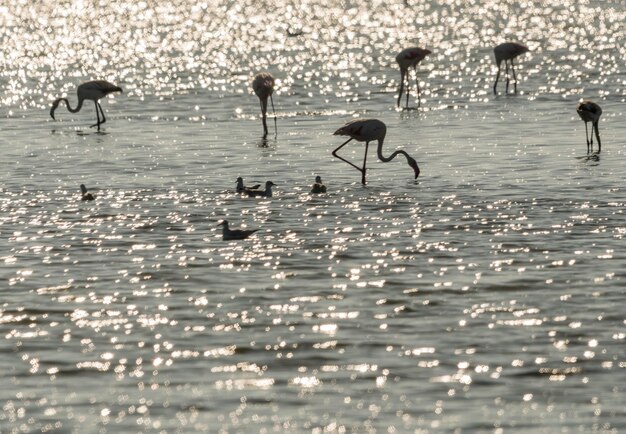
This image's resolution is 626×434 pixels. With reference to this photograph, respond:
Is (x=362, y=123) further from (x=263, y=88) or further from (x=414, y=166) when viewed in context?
(x=263, y=88)

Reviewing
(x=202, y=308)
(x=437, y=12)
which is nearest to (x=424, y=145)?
(x=202, y=308)

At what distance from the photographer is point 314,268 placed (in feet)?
54.2

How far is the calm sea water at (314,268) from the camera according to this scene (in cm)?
1160

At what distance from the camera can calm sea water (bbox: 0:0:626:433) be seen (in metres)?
11.6

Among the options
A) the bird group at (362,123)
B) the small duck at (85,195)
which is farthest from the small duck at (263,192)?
the small duck at (85,195)

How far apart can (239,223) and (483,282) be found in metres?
5.24

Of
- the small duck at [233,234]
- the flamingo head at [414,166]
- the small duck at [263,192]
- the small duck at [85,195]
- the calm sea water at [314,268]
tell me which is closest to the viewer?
the calm sea water at [314,268]

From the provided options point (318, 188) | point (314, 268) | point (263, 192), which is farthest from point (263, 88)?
point (314, 268)

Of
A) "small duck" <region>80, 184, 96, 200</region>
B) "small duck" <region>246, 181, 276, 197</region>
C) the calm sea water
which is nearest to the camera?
the calm sea water

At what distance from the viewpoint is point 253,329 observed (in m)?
13.7

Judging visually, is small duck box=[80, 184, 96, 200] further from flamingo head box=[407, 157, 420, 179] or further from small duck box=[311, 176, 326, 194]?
flamingo head box=[407, 157, 420, 179]

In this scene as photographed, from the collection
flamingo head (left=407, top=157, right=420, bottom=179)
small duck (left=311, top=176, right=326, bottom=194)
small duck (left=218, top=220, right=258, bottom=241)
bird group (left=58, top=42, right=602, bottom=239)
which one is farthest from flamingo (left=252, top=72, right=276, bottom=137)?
small duck (left=218, top=220, right=258, bottom=241)

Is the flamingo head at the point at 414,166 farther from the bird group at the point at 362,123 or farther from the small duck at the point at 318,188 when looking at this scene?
the small duck at the point at 318,188

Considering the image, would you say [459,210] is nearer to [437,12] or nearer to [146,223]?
[146,223]
